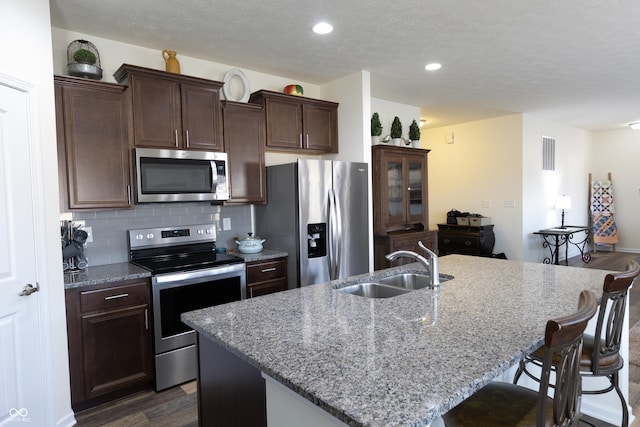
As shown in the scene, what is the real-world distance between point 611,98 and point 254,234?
17.1ft

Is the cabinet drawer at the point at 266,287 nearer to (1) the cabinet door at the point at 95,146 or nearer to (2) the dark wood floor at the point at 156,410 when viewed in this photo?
(2) the dark wood floor at the point at 156,410

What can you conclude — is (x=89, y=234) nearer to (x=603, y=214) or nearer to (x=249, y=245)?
(x=249, y=245)

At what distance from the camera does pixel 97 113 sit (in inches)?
107

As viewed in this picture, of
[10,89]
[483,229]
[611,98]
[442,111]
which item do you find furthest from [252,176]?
[611,98]

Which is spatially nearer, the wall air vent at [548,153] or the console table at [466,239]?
the console table at [466,239]

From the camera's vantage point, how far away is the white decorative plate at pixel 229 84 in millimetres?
3596

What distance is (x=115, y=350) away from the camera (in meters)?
2.62

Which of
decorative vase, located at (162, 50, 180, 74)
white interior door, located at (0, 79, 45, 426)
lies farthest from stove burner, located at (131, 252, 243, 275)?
decorative vase, located at (162, 50, 180, 74)

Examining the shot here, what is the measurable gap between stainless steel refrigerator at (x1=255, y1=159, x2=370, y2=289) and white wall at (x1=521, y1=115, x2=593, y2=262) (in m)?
3.77

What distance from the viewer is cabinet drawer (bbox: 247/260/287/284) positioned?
10.7 ft

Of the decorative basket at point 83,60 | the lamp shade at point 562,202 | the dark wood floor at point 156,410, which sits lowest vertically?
the dark wood floor at point 156,410

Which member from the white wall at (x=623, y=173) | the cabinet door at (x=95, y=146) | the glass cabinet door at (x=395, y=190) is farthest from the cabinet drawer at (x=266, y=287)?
the white wall at (x=623, y=173)

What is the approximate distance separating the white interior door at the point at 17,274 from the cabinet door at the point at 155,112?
2.74 ft

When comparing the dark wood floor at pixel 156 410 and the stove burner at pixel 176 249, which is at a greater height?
the stove burner at pixel 176 249
